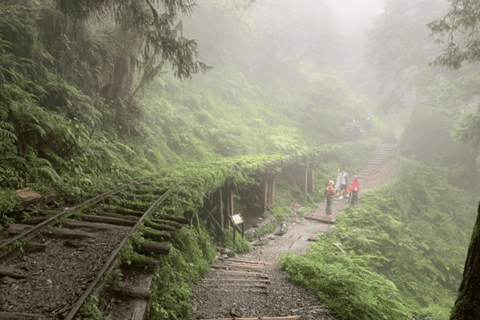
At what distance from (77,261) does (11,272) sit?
0.64m

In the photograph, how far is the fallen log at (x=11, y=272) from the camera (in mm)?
2879

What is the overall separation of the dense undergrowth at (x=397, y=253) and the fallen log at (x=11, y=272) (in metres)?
4.90

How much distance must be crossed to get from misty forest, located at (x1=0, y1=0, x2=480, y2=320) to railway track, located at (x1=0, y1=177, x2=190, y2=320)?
4 cm

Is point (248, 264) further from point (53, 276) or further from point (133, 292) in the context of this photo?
point (53, 276)

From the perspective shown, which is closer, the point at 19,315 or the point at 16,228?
the point at 19,315

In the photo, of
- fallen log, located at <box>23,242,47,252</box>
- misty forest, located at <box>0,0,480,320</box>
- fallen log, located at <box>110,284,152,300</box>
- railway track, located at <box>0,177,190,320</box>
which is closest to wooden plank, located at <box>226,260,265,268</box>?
misty forest, located at <box>0,0,480,320</box>

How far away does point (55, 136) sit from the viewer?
20.9 ft

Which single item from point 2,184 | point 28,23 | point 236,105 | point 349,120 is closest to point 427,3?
point 349,120

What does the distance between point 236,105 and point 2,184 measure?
21.6 m

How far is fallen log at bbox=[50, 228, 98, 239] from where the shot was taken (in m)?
3.87

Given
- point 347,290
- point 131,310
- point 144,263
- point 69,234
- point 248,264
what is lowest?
point 248,264

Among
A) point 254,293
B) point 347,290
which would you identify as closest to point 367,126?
point 347,290

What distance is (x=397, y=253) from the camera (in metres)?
11.7

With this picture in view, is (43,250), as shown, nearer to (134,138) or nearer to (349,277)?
(349,277)
